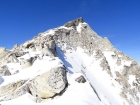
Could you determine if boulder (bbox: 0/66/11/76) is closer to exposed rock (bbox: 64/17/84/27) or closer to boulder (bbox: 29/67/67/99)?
boulder (bbox: 29/67/67/99)

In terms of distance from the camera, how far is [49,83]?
811 inches

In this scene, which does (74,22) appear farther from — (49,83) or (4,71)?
(49,83)

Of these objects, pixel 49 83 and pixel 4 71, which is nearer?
pixel 49 83

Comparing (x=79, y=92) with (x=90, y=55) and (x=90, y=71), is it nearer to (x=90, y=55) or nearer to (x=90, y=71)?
(x=90, y=71)

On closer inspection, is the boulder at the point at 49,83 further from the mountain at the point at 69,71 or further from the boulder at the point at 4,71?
the boulder at the point at 4,71

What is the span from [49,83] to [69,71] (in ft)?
39.8

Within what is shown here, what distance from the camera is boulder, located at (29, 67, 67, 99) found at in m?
20.4

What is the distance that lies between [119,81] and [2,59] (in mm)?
25527

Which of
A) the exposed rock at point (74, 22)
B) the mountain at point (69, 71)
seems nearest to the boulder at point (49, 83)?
the mountain at point (69, 71)

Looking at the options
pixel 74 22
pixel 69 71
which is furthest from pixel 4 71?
pixel 74 22

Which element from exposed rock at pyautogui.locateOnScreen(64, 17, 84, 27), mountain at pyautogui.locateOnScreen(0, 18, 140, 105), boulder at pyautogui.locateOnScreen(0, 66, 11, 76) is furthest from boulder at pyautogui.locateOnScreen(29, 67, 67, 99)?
exposed rock at pyautogui.locateOnScreen(64, 17, 84, 27)

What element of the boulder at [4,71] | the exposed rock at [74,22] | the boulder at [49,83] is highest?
the exposed rock at [74,22]

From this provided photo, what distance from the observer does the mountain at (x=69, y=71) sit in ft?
67.0

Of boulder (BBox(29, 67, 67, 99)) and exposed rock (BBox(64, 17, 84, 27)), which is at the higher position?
exposed rock (BBox(64, 17, 84, 27))
